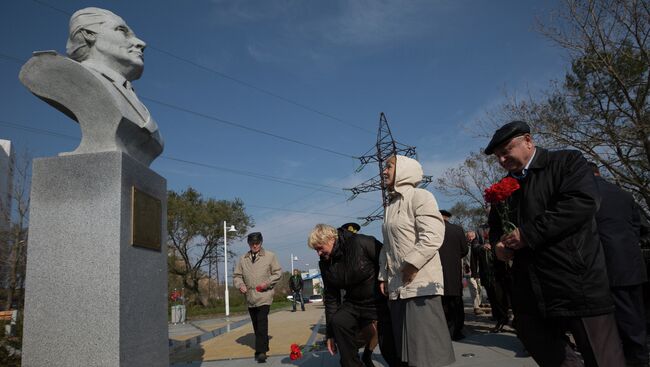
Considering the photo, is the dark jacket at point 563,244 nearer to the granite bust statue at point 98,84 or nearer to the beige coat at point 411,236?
the beige coat at point 411,236

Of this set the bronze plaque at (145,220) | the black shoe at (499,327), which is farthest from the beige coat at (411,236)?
the black shoe at (499,327)

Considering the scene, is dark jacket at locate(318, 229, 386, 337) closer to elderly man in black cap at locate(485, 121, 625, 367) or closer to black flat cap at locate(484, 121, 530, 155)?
elderly man in black cap at locate(485, 121, 625, 367)

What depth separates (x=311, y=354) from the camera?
22.0ft

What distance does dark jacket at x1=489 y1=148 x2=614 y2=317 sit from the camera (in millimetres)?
2383

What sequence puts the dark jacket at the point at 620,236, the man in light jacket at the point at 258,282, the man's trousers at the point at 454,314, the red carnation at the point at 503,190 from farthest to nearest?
the man in light jacket at the point at 258,282 → the man's trousers at the point at 454,314 → the dark jacket at the point at 620,236 → the red carnation at the point at 503,190

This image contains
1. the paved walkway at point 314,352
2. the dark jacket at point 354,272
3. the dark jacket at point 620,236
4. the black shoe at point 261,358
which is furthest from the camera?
the black shoe at point 261,358

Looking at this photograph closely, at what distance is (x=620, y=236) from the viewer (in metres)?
3.84

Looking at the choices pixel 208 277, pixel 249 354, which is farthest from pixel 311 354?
pixel 208 277

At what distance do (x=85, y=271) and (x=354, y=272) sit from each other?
8.19 feet

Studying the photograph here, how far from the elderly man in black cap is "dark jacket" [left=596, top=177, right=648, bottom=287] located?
1.44 meters

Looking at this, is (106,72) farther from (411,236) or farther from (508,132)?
(508,132)

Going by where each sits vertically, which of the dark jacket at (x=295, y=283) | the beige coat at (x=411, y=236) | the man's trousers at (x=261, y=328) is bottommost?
the man's trousers at (x=261, y=328)

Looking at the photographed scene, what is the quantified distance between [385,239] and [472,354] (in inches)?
99.5

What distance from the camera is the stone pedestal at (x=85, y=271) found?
3244 millimetres
